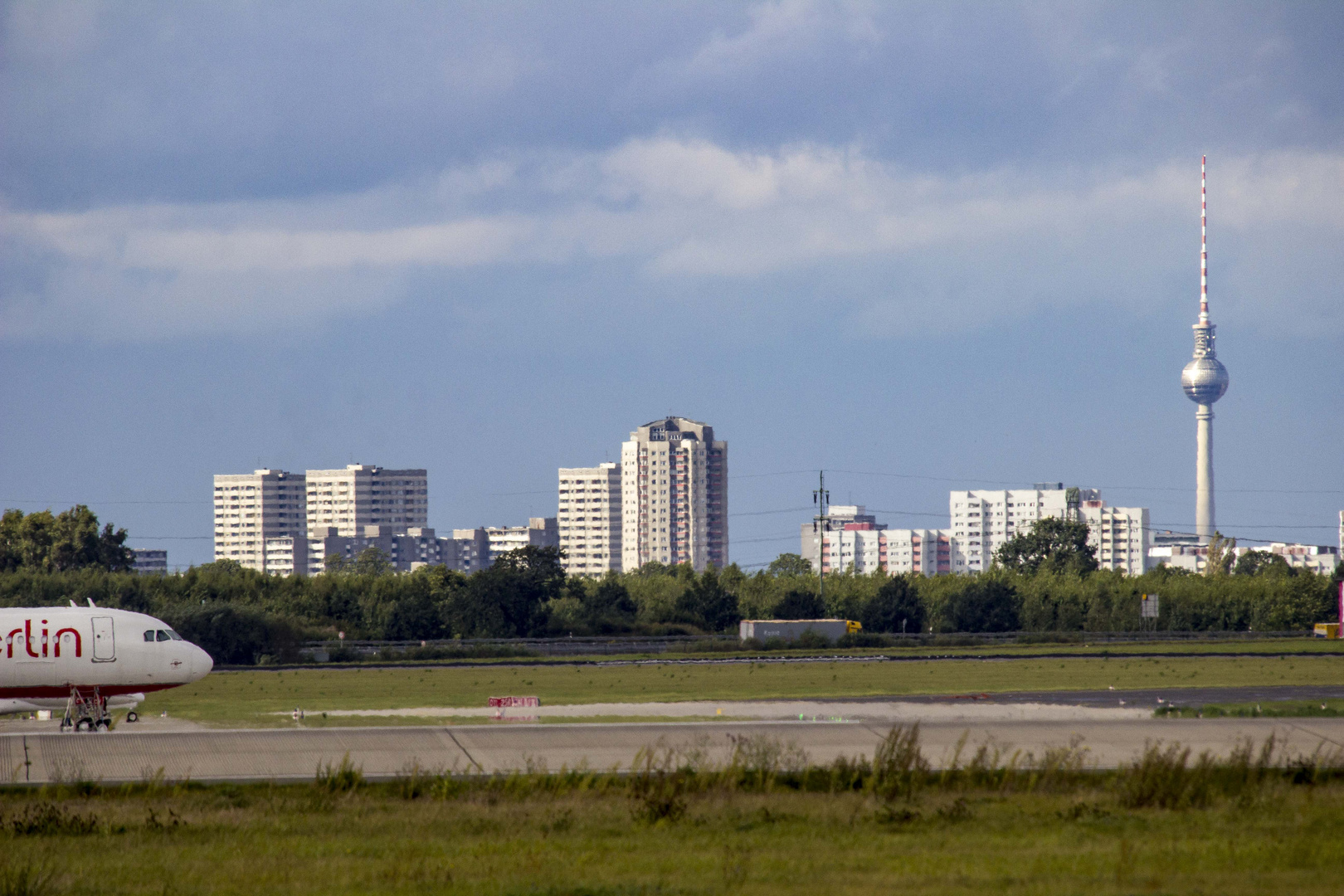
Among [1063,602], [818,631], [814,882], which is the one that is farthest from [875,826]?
[1063,602]

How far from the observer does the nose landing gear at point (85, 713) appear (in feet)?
123

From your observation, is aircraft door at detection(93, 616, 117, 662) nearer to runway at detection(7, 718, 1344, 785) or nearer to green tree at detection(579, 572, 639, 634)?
runway at detection(7, 718, 1344, 785)

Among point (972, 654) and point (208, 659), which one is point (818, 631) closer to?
point (972, 654)

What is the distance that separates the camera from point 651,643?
96.1m

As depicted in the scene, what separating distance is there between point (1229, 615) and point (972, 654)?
180 ft

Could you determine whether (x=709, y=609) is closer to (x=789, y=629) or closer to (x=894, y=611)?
(x=894, y=611)

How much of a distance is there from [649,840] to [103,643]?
25610 mm

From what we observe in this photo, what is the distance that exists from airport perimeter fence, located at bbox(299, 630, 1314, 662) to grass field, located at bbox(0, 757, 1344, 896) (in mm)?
61510

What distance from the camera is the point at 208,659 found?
42.0 m

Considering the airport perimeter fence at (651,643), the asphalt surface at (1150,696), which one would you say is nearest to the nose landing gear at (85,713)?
the asphalt surface at (1150,696)

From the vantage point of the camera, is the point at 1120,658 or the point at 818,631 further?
the point at 818,631

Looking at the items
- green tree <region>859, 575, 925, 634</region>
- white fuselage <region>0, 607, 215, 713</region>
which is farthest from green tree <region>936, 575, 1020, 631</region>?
white fuselage <region>0, 607, 215, 713</region>

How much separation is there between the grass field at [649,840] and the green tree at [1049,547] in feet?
536

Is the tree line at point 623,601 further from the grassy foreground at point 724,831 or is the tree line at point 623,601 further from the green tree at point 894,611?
the grassy foreground at point 724,831
